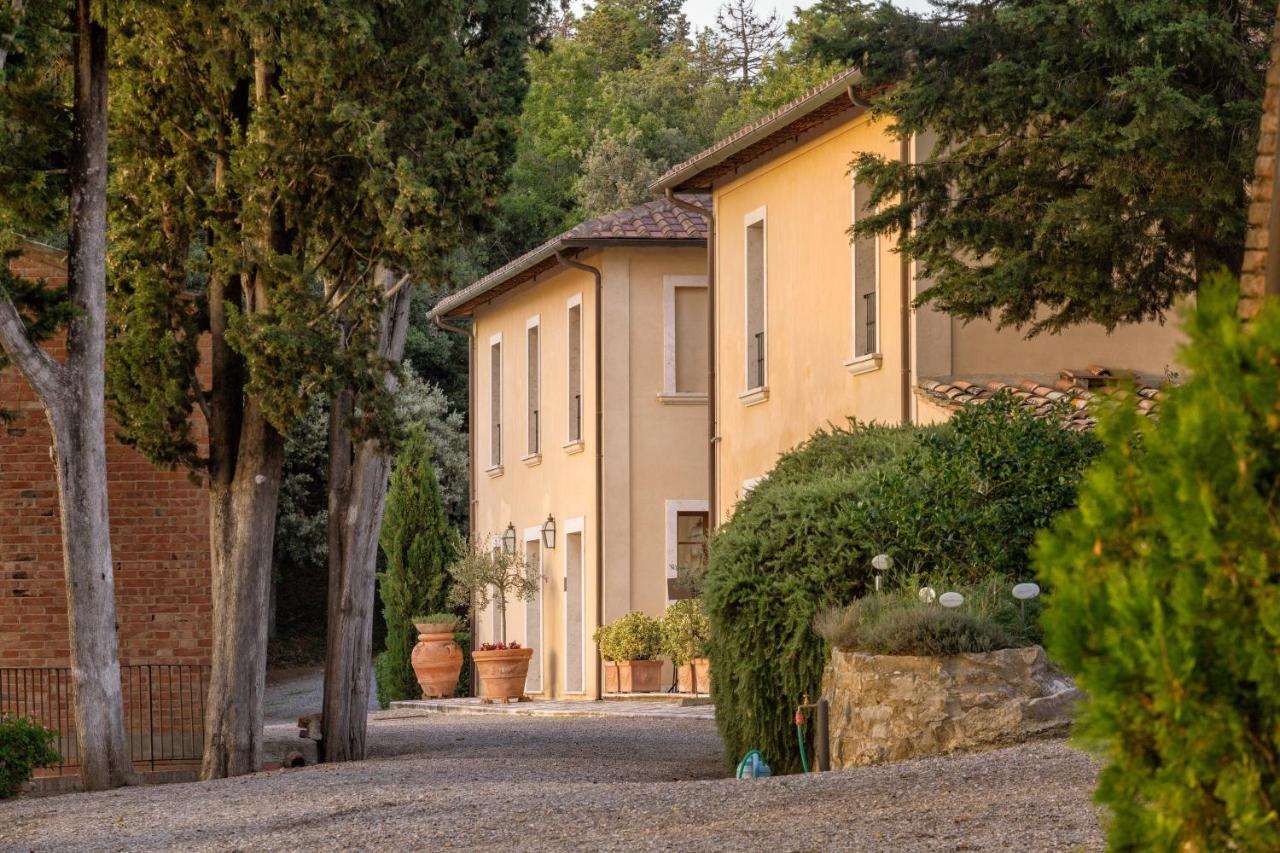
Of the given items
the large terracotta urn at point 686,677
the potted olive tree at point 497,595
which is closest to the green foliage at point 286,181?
the large terracotta urn at point 686,677

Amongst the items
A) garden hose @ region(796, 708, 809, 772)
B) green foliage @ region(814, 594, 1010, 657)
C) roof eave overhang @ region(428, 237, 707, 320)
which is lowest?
garden hose @ region(796, 708, 809, 772)

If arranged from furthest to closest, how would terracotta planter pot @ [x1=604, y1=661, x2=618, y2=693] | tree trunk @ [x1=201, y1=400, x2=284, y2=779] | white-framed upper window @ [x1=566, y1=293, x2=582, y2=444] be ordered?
white-framed upper window @ [x1=566, y1=293, x2=582, y2=444] < terracotta planter pot @ [x1=604, y1=661, x2=618, y2=693] < tree trunk @ [x1=201, y1=400, x2=284, y2=779]

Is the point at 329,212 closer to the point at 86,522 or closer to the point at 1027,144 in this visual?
the point at 86,522

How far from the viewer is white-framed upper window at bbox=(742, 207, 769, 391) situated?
2105 cm

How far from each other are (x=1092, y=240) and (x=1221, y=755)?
30.1ft

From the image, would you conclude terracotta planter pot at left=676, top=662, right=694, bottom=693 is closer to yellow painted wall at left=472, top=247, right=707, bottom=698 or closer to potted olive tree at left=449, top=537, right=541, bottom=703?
yellow painted wall at left=472, top=247, right=707, bottom=698

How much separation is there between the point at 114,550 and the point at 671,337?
1095 cm

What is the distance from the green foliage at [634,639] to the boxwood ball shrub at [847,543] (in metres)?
12.1

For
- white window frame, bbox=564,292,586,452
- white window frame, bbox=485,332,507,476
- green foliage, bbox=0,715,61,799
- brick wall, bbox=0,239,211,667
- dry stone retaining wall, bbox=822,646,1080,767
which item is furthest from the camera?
white window frame, bbox=485,332,507,476

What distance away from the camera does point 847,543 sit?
10992 mm

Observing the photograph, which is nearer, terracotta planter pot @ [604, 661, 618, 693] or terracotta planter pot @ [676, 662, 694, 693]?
terracotta planter pot @ [676, 662, 694, 693]

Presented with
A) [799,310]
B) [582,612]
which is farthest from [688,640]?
[799,310]

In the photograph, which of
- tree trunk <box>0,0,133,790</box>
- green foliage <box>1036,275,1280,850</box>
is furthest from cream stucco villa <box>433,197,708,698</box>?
green foliage <box>1036,275,1280,850</box>

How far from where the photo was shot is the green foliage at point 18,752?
12.5 meters
